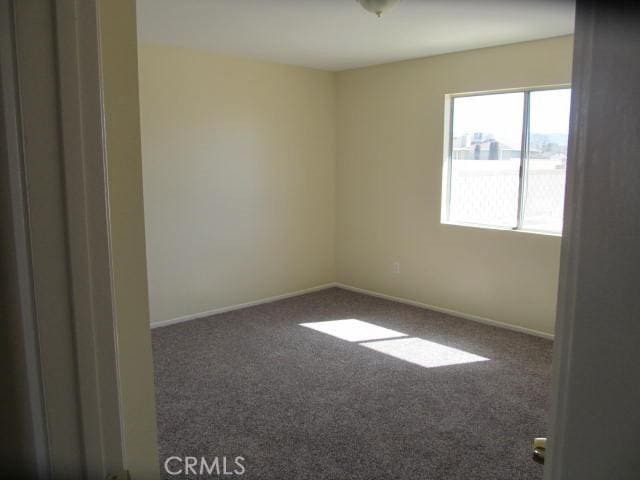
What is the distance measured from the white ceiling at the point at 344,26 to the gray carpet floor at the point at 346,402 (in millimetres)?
2550

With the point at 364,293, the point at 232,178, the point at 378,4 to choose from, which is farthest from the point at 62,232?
the point at 364,293

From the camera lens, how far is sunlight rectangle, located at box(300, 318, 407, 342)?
4.49 m

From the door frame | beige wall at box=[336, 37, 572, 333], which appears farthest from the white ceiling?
the door frame

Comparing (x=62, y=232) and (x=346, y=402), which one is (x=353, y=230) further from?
(x=62, y=232)

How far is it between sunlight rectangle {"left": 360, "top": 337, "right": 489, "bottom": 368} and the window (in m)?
1.38

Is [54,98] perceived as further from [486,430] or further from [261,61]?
[261,61]

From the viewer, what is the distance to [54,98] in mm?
621

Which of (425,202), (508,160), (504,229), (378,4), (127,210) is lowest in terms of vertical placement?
(504,229)

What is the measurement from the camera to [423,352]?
4.14 metres

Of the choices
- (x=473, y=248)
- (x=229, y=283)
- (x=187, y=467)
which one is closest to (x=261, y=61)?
(x=229, y=283)

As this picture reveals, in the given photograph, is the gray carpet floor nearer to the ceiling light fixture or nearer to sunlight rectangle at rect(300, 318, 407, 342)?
sunlight rectangle at rect(300, 318, 407, 342)

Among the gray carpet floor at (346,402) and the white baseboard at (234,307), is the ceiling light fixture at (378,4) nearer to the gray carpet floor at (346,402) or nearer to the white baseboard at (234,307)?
the gray carpet floor at (346,402)

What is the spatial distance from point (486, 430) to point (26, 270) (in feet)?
9.49

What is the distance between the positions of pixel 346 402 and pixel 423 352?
1.10 meters
